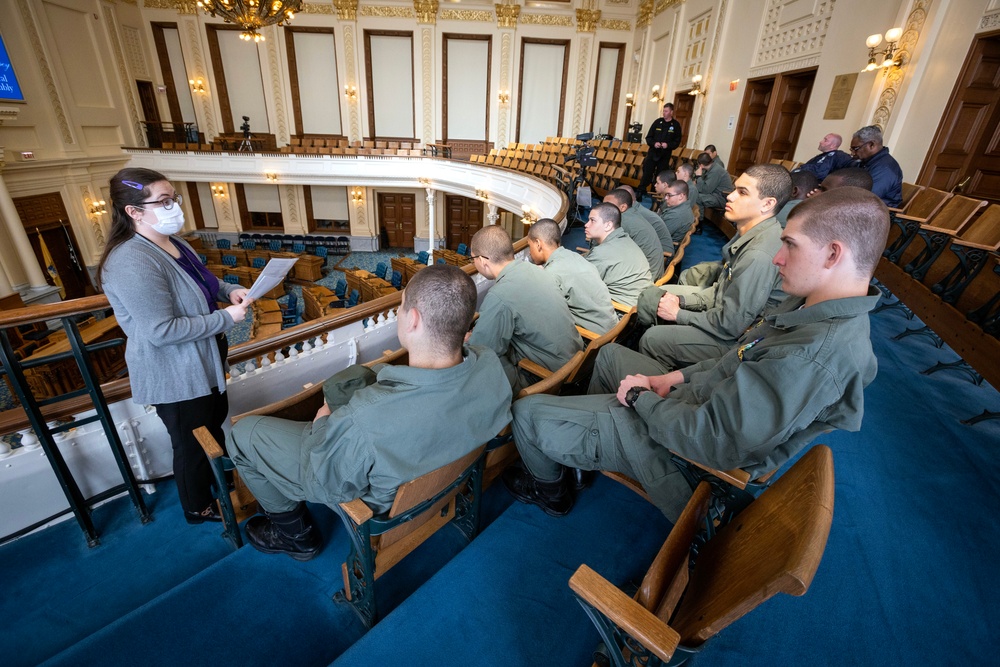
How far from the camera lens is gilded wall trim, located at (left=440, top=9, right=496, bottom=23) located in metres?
14.2

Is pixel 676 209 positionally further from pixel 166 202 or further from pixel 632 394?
pixel 166 202

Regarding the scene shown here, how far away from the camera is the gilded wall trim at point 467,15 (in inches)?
560

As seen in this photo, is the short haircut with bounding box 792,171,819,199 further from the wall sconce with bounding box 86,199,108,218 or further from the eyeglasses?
the wall sconce with bounding box 86,199,108,218

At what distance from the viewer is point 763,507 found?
112 cm

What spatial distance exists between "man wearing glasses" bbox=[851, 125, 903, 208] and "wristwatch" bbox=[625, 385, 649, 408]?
4341 mm

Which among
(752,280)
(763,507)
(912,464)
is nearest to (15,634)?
(763,507)

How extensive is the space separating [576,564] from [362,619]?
2.51 feet

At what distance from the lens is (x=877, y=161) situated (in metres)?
4.28

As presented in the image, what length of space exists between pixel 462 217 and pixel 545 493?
1604 cm

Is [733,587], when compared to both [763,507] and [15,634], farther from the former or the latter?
[15,634]

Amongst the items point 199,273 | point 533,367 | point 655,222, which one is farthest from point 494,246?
point 655,222

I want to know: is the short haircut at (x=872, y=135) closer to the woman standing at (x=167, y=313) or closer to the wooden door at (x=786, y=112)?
the wooden door at (x=786, y=112)

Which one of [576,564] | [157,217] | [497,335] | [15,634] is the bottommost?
[15,634]

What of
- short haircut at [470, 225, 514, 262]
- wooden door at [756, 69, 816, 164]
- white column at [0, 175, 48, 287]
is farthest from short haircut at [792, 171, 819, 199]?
white column at [0, 175, 48, 287]
